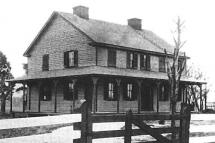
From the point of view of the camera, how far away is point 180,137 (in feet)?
29.1

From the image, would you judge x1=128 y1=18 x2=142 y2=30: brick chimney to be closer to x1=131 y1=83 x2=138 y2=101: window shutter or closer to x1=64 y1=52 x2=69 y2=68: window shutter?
x1=131 y1=83 x2=138 y2=101: window shutter

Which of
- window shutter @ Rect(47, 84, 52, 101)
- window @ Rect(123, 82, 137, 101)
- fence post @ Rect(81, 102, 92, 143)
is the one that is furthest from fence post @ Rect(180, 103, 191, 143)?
window shutter @ Rect(47, 84, 52, 101)

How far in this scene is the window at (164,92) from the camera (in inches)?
1301

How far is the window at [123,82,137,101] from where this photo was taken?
29.7 m

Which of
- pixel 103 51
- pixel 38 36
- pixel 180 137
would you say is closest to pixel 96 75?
pixel 103 51

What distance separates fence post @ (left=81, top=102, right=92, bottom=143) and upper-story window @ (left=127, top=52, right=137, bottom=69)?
77.7 feet

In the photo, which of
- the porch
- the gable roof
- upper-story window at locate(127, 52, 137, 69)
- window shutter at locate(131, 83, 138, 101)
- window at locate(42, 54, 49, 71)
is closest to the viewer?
the porch

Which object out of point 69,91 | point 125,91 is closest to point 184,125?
point 125,91

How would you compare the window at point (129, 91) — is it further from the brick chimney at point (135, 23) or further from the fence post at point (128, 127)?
the fence post at point (128, 127)

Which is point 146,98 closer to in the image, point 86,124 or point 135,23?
point 135,23

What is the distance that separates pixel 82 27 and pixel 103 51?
276cm

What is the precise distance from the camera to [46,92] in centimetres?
3198

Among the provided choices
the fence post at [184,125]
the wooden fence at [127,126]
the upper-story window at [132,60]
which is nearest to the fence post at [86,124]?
the wooden fence at [127,126]

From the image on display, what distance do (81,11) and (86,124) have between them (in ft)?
84.4
